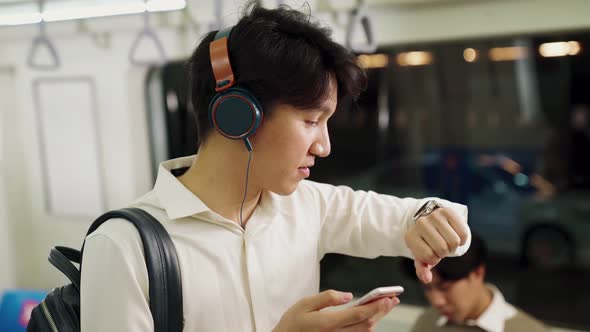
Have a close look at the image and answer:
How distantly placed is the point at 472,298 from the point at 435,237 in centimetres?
160

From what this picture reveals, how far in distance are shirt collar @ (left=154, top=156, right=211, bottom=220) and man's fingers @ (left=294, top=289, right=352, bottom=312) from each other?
1.00 ft

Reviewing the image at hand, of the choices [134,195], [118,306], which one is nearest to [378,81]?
[134,195]

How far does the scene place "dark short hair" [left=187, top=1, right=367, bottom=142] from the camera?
1.12m

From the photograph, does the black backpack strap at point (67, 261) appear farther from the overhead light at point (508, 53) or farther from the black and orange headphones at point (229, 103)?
the overhead light at point (508, 53)

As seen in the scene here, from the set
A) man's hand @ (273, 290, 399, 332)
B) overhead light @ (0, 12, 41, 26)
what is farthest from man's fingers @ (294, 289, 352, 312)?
overhead light @ (0, 12, 41, 26)

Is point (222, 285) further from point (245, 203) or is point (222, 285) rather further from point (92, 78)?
point (92, 78)

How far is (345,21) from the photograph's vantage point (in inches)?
133

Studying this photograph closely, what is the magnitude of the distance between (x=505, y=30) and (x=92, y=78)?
9.24 feet

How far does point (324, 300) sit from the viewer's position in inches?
40.0

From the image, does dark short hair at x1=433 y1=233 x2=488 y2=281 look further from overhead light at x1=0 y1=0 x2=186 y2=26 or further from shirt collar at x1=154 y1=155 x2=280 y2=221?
overhead light at x1=0 y1=0 x2=186 y2=26

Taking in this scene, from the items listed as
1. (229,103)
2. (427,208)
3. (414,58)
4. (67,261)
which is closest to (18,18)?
(414,58)

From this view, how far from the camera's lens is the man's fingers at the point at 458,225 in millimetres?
1113

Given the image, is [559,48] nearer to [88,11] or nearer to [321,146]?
[321,146]

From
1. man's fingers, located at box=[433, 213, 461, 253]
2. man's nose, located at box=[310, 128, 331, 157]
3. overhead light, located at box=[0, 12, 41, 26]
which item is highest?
overhead light, located at box=[0, 12, 41, 26]
